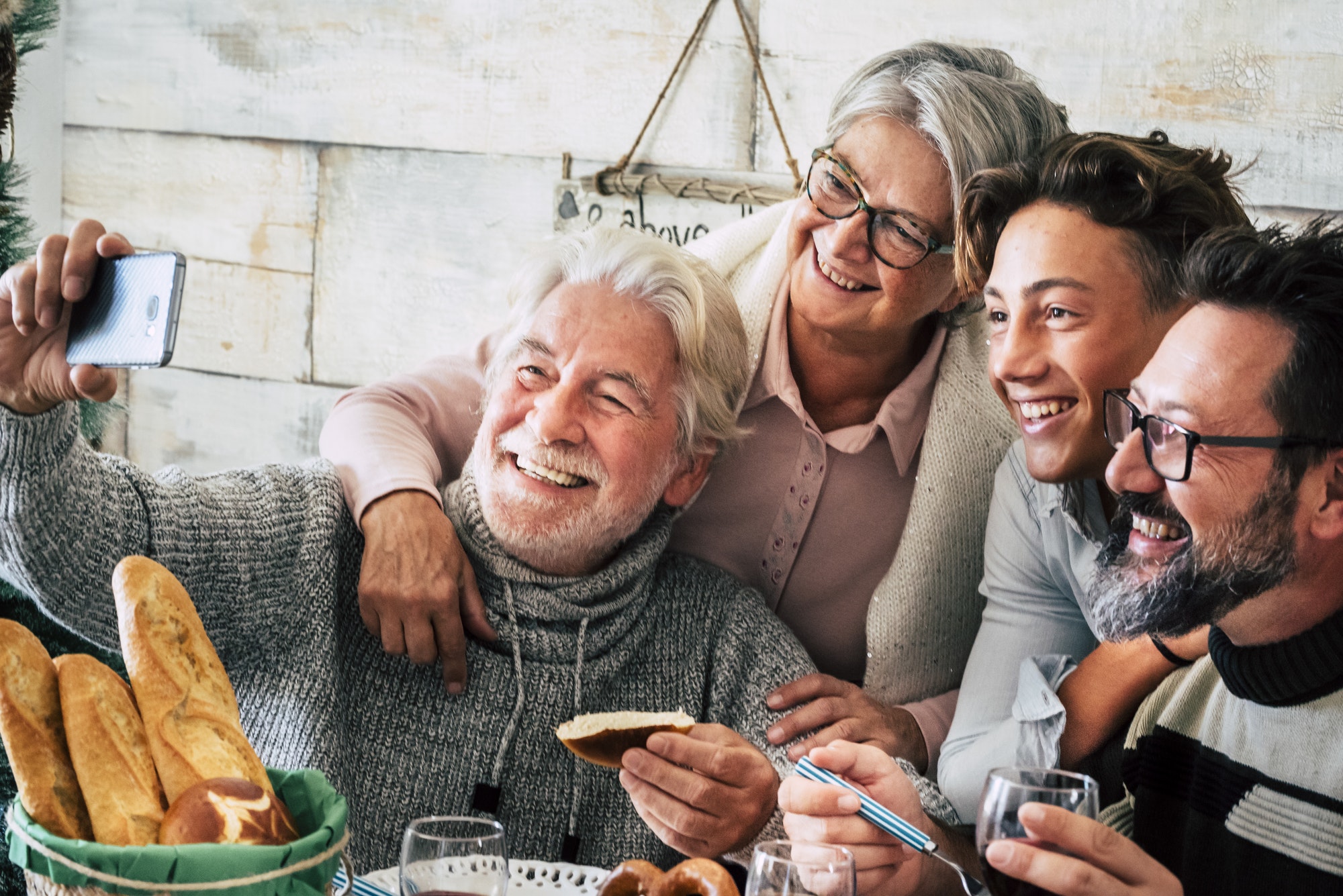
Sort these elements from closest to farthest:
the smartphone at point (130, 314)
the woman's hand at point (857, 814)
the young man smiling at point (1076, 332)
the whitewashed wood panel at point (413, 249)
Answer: the smartphone at point (130, 314) < the woman's hand at point (857, 814) < the young man smiling at point (1076, 332) < the whitewashed wood panel at point (413, 249)

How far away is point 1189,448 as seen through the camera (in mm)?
1244

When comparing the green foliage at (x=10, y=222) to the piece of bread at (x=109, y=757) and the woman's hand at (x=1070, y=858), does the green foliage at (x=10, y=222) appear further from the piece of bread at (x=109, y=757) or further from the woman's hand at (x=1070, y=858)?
the woman's hand at (x=1070, y=858)

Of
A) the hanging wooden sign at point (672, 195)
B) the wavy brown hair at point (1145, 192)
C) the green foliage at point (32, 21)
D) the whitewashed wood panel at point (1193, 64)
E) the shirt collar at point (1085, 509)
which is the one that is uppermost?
the whitewashed wood panel at point (1193, 64)

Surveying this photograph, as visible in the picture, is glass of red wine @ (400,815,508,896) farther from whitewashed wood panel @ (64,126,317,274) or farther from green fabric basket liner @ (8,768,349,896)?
whitewashed wood panel @ (64,126,317,274)

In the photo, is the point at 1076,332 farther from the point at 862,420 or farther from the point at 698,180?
the point at 698,180

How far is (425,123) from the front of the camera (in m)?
3.34

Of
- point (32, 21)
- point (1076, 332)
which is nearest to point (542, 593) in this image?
point (1076, 332)

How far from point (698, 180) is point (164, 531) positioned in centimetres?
187

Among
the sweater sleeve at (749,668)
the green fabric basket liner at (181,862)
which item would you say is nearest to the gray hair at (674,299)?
the sweater sleeve at (749,668)

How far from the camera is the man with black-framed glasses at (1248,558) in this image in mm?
1227

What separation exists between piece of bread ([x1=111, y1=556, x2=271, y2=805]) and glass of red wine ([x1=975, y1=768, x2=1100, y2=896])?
2.11 ft

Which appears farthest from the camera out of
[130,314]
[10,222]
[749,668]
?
[10,222]

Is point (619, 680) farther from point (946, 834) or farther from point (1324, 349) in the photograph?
point (1324, 349)

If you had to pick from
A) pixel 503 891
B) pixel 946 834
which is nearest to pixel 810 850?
pixel 503 891
